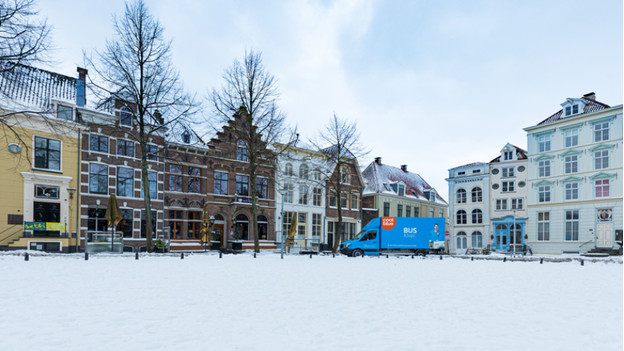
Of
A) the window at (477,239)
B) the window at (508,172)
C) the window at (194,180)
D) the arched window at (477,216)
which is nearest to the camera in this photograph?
the window at (194,180)

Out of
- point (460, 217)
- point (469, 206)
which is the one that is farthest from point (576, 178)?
point (460, 217)

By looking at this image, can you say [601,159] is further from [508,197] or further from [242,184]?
[242,184]

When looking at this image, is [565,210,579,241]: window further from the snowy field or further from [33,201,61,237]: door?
[33,201,61,237]: door

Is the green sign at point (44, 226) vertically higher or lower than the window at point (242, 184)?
lower

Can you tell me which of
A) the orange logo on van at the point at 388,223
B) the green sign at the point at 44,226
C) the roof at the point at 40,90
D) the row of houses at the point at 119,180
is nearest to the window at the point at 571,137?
the row of houses at the point at 119,180

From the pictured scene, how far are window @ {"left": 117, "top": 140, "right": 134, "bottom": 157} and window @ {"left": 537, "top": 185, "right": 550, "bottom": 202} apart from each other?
41.4 meters

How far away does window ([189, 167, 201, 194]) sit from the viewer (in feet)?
116

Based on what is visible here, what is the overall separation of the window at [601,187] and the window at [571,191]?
6.16 feet

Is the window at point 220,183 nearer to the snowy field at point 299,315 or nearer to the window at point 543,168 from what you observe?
the snowy field at point 299,315

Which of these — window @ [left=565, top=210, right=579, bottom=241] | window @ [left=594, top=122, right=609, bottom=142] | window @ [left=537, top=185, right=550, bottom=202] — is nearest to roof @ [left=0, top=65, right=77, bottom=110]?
window @ [left=537, top=185, right=550, bottom=202]

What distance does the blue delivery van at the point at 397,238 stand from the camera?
102ft

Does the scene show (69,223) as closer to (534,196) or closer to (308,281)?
(308,281)

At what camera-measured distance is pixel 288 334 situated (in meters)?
6.02

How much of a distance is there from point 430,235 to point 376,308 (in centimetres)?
2559
